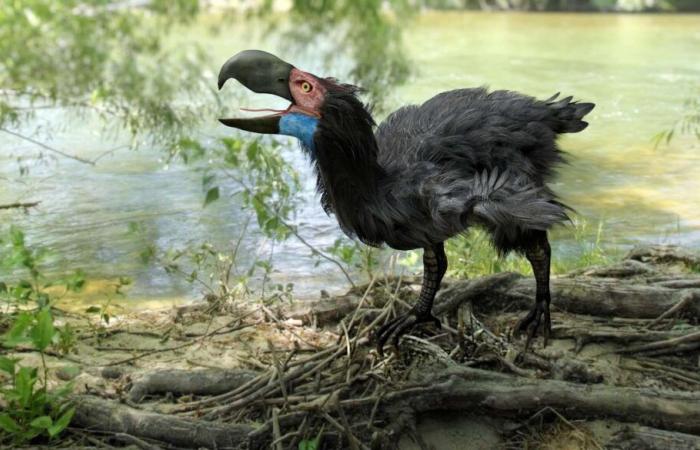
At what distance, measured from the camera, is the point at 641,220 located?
24.6ft

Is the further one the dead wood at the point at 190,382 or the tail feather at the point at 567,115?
the tail feather at the point at 567,115

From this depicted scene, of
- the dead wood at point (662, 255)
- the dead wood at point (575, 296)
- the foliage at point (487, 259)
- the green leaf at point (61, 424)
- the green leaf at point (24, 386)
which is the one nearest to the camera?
the green leaf at point (61, 424)

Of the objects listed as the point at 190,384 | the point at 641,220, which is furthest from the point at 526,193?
the point at 641,220

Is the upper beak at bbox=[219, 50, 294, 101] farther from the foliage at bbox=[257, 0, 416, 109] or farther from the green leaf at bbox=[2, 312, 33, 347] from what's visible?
the green leaf at bbox=[2, 312, 33, 347]

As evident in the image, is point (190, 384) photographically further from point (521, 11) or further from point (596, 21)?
point (521, 11)

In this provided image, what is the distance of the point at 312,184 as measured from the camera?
27.1 feet

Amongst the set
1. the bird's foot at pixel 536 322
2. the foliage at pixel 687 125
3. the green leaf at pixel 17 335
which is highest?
the green leaf at pixel 17 335

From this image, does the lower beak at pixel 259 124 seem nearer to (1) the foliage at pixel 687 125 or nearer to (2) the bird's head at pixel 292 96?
(2) the bird's head at pixel 292 96

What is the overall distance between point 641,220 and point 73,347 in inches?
199

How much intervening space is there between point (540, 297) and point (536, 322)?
0.39ft

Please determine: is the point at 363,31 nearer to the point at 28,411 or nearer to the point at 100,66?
the point at 100,66

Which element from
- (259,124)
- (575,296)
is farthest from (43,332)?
(575,296)

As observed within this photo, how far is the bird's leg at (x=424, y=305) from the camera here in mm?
4000

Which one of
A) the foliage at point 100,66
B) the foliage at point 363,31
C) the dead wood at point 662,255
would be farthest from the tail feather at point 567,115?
the foliage at point 100,66
